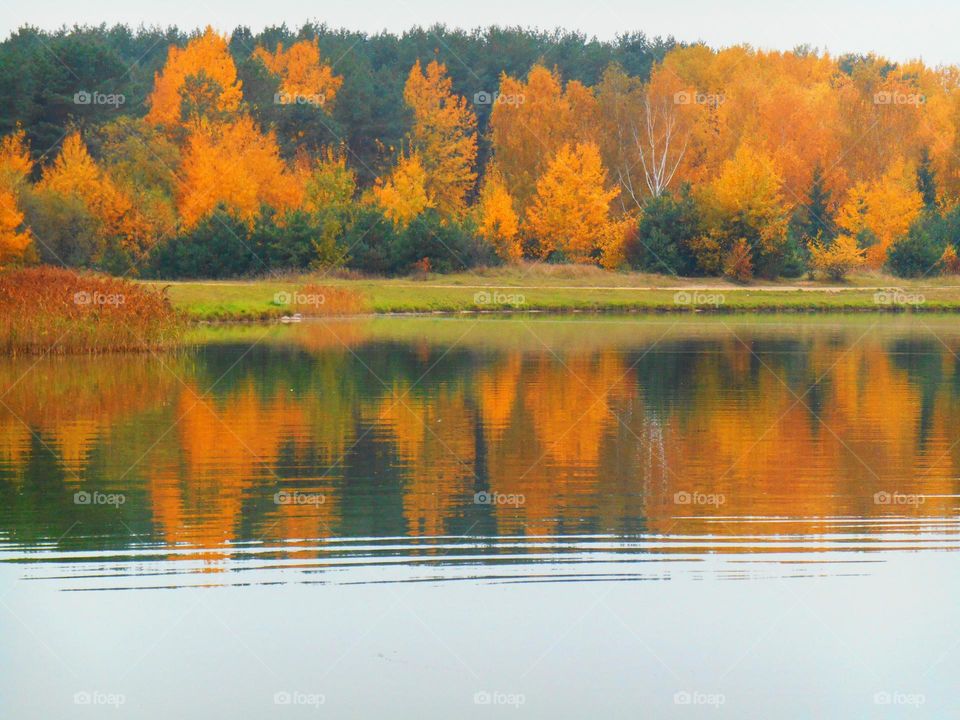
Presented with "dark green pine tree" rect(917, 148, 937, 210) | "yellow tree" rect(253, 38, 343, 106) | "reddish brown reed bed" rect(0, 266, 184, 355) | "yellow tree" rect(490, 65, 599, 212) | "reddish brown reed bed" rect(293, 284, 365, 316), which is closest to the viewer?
"reddish brown reed bed" rect(0, 266, 184, 355)

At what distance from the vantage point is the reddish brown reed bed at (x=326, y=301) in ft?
179

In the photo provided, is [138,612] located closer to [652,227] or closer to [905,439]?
[905,439]

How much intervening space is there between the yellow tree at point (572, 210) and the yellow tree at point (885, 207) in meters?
15.1

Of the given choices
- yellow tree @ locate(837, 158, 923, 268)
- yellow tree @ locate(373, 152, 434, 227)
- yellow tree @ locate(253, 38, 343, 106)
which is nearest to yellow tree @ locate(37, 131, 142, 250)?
yellow tree @ locate(373, 152, 434, 227)

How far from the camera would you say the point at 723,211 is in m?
75.9

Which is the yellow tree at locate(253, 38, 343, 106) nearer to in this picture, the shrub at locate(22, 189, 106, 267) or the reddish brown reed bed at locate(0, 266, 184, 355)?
the shrub at locate(22, 189, 106, 267)

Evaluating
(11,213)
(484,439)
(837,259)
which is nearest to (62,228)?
(11,213)

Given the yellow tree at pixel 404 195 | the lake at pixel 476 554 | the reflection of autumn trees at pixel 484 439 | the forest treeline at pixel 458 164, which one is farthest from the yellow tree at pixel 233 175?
the lake at pixel 476 554

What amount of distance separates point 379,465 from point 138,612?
756 centimetres

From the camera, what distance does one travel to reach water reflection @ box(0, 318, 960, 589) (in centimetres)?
1316

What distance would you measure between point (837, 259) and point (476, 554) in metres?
65.6

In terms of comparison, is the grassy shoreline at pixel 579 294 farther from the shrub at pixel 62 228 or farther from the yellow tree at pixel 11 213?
the shrub at pixel 62 228

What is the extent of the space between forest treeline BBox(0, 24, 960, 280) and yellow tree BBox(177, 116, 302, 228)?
0.47 ft

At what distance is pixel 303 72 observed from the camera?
104875mm
